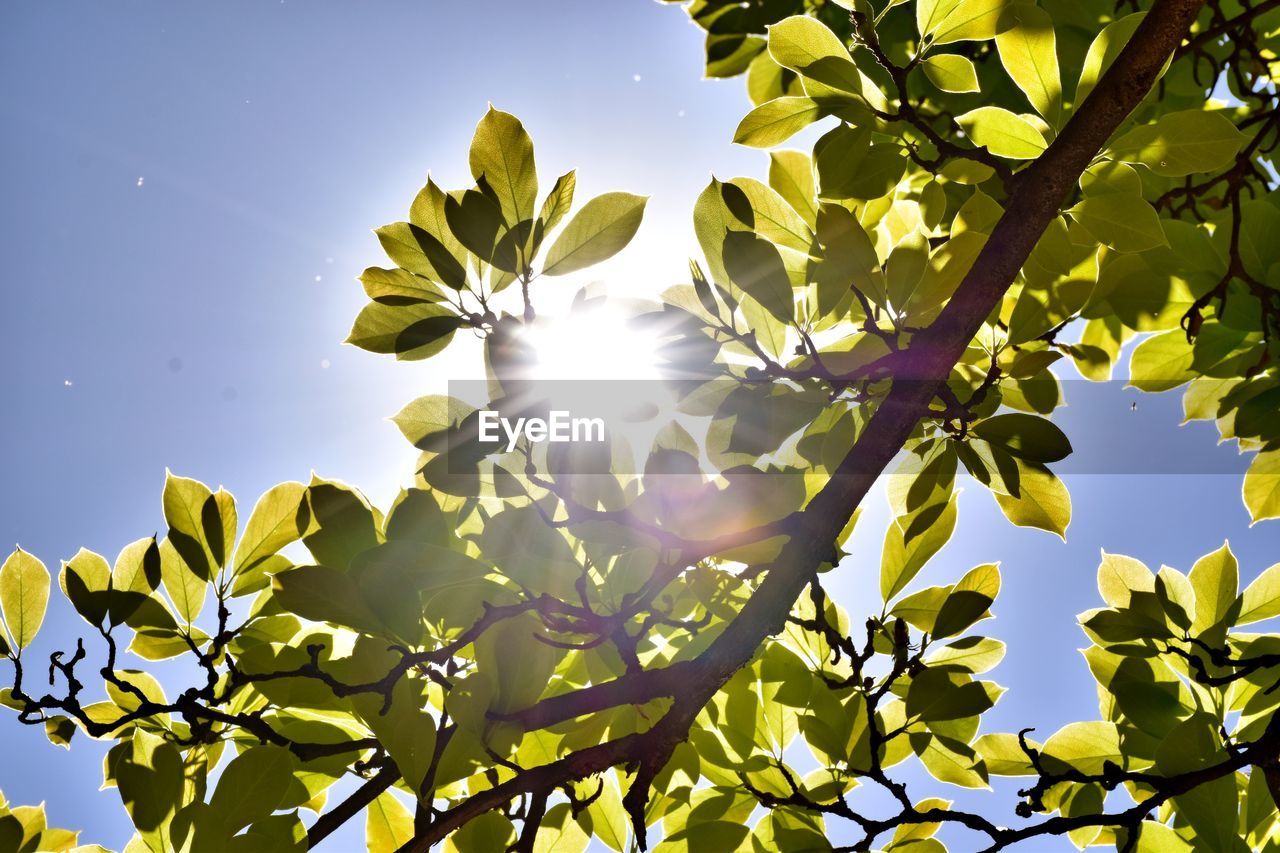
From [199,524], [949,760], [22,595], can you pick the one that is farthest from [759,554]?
[22,595]

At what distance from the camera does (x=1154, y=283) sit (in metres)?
1.22

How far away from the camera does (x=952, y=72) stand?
3.36 ft

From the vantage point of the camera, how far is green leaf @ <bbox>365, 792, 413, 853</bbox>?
1117mm

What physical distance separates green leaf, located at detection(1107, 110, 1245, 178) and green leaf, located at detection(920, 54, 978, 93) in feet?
0.64

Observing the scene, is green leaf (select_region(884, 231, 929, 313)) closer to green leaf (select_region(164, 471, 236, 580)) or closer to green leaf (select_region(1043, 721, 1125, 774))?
green leaf (select_region(1043, 721, 1125, 774))

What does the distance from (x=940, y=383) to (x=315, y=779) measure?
3.28ft

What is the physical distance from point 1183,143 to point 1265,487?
751 mm

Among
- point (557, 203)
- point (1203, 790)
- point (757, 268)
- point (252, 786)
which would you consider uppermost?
point (557, 203)

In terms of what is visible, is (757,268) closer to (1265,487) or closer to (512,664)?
(512,664)

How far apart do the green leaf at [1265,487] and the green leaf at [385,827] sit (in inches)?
58.1

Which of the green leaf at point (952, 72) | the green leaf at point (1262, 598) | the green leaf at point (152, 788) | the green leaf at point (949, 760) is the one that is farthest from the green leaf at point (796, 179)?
the green leaf at point (152, 788)

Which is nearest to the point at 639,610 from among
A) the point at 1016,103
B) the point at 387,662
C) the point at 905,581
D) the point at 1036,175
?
the point at 387,662

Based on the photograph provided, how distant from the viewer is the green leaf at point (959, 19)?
0.93 metres

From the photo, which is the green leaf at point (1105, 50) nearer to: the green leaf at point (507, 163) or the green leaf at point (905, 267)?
the green leaf at point (905, 267)
